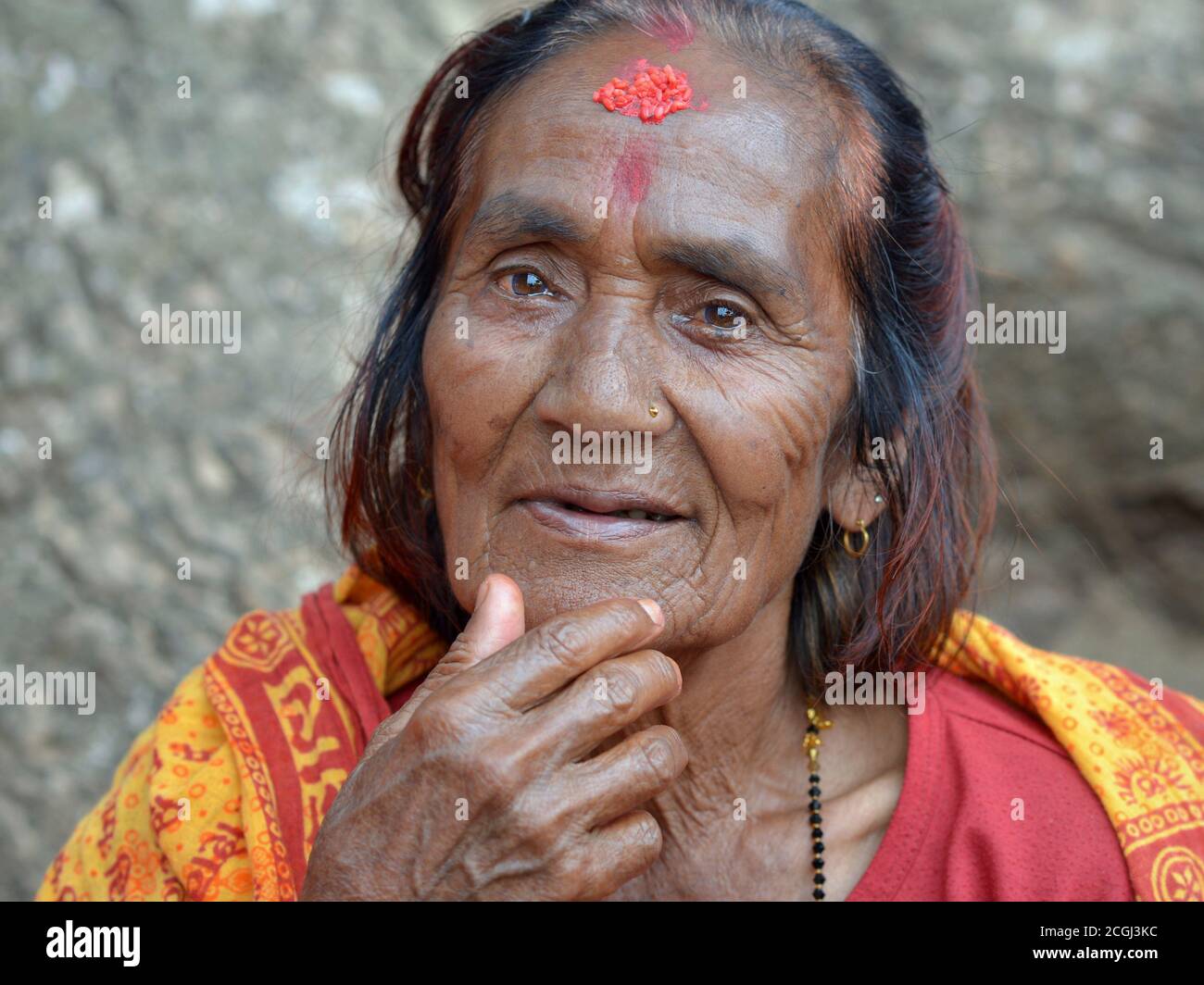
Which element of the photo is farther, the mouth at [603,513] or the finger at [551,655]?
the mouth at [603,513]

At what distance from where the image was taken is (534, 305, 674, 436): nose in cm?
225

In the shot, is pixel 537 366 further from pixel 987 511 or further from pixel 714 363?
pixel 987 511

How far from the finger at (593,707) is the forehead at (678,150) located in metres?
0.79

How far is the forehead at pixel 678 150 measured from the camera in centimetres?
237

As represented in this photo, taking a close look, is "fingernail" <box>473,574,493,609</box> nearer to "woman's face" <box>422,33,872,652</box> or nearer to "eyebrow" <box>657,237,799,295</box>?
"woman's face" <box>422,33,872,652</box>

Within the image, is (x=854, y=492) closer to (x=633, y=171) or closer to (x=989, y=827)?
(x=989, y=827)

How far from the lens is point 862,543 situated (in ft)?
9.31

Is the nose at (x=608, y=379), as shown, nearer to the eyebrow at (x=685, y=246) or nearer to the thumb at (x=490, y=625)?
the eyebrow at (x=685, y=246)

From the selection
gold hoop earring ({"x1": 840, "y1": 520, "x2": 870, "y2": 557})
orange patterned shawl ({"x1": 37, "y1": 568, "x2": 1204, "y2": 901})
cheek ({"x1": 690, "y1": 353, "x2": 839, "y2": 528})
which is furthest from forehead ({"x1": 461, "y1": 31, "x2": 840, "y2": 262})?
orange patterned shawl ({"x1": 37, "y1": 568, "x2": 1204, "y2": 901})

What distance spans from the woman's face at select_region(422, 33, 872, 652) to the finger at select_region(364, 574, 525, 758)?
10cm

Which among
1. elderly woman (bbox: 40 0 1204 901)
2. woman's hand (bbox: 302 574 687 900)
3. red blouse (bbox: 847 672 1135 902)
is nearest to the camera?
woman's hand (bbox: 302 574 687 900)

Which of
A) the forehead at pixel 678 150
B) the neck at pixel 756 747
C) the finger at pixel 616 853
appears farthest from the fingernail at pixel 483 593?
the forehead at pixel 678 150

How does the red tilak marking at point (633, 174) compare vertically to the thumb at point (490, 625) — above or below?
above
